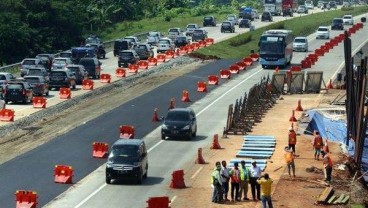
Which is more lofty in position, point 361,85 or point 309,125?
point 361,85

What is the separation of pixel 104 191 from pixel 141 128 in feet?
62.9

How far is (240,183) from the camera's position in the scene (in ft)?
143

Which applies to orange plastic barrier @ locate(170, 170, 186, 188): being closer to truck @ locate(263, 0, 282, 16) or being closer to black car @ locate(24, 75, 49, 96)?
black car @ locate(24, 75, 49, 96)

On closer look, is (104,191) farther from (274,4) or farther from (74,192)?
(274,4)

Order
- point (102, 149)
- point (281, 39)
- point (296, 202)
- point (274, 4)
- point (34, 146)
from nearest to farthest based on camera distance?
1. point (296, 202)
2. point (102, 149)
3. point (34, 146)
4. point (281, 39)
5. point (274, 4)

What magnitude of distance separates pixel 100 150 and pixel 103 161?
1250 millimetres

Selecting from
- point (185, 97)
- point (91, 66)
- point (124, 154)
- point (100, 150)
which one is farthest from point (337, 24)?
point (124, 154)

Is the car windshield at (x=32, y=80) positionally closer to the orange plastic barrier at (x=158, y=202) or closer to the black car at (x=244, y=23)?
the orange plastic barrier at (x=158, y=202)

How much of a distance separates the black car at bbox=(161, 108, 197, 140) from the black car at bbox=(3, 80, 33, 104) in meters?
17.6

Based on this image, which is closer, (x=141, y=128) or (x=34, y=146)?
(x=34, y=146)

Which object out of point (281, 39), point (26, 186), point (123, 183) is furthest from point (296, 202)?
point (281, 39)

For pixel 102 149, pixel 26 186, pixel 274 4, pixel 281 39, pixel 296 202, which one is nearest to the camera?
pixel 296 202

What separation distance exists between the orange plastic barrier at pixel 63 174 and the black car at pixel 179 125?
42.3 feet

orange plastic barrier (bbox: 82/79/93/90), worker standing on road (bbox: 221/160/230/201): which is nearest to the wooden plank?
worker standing on road (bbox: 221/160/230/201)
